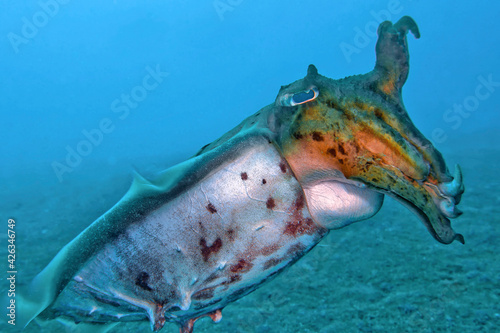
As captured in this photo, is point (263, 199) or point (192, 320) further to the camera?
point (192, 320)

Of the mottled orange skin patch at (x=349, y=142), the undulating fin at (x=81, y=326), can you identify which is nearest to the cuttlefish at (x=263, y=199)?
the mottled orange skin patch at (x=349, y=142)

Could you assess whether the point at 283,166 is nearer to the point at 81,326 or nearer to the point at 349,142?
the point at 349,142

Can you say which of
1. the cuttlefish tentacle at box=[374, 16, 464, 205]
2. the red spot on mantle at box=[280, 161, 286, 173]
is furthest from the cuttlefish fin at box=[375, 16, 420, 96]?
the red spot on mantle at box=[280, 161, 286, 173]

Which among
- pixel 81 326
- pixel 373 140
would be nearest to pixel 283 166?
pixel 373 140

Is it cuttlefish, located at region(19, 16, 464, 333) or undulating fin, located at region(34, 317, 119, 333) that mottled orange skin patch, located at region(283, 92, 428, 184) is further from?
undulating fin, located at region(34, 317, 119, 333)

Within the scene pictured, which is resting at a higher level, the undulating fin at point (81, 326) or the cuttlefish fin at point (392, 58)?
the cuttlefish fin at point (392, 58)

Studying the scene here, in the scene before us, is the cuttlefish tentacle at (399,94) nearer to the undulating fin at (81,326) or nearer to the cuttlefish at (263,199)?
the cuttlefish at (263,199)
